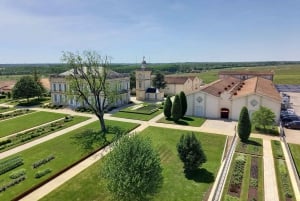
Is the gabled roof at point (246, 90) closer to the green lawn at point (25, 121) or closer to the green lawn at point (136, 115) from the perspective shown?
the green lawn at point (136, 115)

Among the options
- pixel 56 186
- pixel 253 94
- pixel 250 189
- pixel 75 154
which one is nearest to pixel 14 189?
pixel 56 186

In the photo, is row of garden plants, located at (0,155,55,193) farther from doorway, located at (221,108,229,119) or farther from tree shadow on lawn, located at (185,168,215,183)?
doorway, located at (221,108,229,119)

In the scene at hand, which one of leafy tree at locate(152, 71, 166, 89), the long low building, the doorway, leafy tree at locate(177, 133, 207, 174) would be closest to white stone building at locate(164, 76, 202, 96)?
leafy tree at locate(152, 71, 166, 89)

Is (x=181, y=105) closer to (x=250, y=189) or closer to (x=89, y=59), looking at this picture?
(x=89, y=59)

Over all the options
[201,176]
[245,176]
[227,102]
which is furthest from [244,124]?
[227,102]

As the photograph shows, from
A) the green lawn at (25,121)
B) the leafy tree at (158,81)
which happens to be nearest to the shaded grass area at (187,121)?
the green lawn at (25,121)
